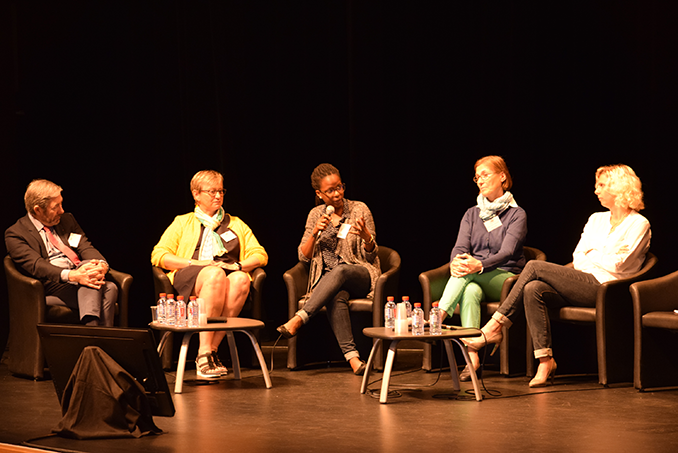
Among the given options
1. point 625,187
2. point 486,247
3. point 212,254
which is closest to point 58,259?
point 212,254

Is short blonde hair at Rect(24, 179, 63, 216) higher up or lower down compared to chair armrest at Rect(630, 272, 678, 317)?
higher up

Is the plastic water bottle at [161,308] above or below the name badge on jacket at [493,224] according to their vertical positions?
below

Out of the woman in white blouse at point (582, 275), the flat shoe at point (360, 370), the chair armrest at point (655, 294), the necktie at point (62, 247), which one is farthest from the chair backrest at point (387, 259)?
the necktie at point (62, 247)

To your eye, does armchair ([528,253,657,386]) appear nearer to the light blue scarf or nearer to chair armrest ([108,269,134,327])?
the light blue scarf

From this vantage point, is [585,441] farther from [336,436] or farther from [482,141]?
[482,141]

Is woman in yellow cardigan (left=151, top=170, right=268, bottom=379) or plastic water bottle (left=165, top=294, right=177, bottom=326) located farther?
woman in yellow cardigan (left=151, top=170, right=268, bottom=379)

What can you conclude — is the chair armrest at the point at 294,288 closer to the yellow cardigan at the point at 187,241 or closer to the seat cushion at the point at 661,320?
the yellow cardigan at the point at 187,241

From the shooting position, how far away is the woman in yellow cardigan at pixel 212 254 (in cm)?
477

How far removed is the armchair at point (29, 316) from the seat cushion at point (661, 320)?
292cm

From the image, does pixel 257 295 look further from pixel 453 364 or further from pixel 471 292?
pixel 453 364

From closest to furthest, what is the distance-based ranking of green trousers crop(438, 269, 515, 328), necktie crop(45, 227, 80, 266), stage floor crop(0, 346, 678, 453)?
stage floor crop(0, 346, 678, 453) < green trousers crop(438, 269, 515, 328) < necktie crop(45, 227, 80, 266)

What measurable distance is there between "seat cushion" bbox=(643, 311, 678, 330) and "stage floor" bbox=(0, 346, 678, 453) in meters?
0.34

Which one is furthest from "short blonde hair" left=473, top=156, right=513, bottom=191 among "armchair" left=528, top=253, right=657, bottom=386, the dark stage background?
"armchair" left=528, top=253, right=657, bottom=386

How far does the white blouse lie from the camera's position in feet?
14.2
